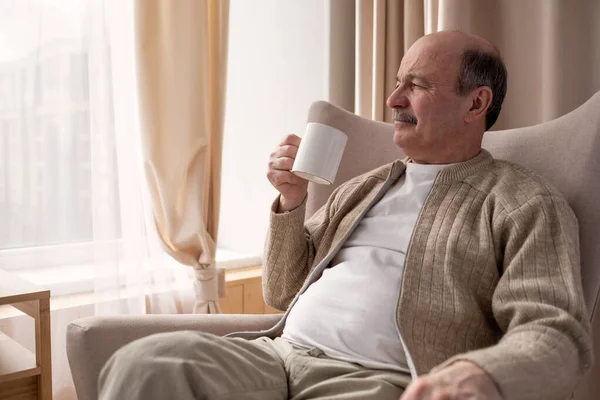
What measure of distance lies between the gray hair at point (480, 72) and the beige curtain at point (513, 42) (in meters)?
0.39

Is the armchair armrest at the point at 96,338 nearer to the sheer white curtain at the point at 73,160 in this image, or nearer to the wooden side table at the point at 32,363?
the wooden side table at the point at 32,363

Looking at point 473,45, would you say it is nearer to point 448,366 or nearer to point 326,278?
point 326,278

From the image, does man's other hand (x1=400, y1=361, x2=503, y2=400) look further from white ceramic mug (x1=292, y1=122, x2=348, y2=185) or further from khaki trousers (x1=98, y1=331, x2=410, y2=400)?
white ceramic mug (x1=292, y1=122, x2=348, y2=185)

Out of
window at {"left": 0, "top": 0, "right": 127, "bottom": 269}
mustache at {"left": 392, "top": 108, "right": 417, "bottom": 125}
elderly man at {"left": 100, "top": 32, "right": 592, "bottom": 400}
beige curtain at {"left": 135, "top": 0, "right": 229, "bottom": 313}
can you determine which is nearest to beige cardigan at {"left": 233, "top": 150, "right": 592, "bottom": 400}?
elderly man at {"left": 100, "top": 32, "right": 592, "bottom": 400}

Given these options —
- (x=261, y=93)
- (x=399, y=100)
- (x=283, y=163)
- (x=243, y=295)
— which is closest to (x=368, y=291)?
(x=283, y=163)

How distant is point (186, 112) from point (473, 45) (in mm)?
1102

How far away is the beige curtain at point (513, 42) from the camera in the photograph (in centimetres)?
181

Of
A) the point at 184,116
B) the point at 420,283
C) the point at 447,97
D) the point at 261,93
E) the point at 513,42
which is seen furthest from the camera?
the point at 261,93

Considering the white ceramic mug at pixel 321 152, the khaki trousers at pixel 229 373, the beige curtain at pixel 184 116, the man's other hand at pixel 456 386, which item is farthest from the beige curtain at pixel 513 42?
the man's other hand at pixel 456 386

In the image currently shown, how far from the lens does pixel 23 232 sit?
2314mm

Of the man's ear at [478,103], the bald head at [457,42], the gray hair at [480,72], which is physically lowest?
the man's ear at [478,103]

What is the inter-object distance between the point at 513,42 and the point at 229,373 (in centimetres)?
132

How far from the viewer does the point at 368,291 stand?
136cm

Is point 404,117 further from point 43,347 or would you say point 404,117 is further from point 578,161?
point 43,347
